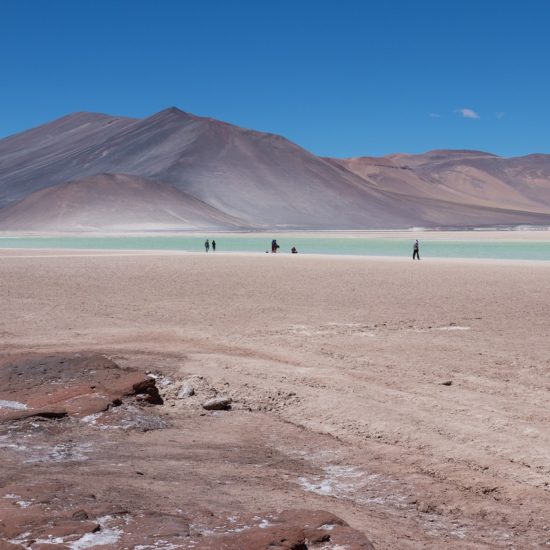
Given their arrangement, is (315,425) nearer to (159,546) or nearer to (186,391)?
(186,391)

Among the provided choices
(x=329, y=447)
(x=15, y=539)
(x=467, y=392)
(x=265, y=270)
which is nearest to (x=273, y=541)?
(x=15, y=539)

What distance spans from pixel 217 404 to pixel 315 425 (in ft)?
3.10

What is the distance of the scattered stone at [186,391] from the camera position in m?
7.08

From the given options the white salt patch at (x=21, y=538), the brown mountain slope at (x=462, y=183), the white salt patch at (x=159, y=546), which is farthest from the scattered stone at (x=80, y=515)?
the brown mountain slope at (x=462, y=183)

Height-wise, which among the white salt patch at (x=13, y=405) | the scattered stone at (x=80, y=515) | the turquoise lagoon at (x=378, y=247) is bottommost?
the white salt patch at (x=13, y=405)

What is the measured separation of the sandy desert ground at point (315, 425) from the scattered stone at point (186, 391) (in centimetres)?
8

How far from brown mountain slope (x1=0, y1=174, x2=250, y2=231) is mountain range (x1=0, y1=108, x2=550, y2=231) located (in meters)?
0.15

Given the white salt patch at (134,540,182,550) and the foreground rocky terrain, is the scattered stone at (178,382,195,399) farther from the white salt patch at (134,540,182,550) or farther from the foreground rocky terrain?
the white salt patch at (134,540,182,550)

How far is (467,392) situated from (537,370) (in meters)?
1.28

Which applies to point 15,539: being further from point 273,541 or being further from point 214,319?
point 214,319

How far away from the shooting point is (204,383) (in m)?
7.40

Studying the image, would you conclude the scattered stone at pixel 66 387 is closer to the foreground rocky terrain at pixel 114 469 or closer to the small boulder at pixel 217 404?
the foreground rocky terrain at pixel 114 469

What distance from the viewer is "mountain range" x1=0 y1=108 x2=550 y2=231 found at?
11069cm

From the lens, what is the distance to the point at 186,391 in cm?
714
